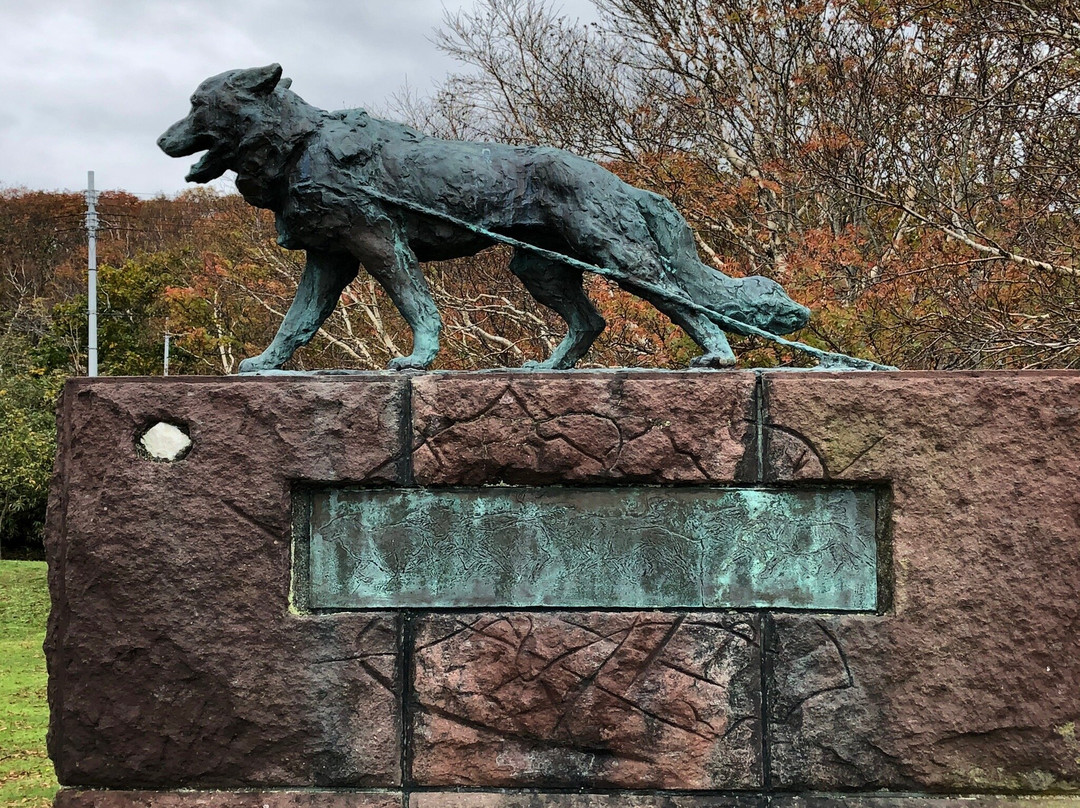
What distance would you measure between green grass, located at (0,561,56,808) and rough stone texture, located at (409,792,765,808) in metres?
2.27

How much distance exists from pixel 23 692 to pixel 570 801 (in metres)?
5.63

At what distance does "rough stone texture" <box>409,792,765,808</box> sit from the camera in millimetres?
3088

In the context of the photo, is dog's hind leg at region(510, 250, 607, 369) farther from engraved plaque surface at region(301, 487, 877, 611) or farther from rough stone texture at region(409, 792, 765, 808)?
rough stone texture at region(409, 792, 765, 808)

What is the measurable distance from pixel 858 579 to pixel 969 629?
0.35 m

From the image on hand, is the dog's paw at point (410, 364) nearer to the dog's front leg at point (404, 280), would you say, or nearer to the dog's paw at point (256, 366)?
the dog's front leg at point (404, 280)

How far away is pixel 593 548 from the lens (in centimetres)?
319

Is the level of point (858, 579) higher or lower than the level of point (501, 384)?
lower

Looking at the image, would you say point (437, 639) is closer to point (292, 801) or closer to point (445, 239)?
point (292, 801)

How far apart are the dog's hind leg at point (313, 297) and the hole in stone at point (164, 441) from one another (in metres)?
0.53

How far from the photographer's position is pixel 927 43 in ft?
26.4

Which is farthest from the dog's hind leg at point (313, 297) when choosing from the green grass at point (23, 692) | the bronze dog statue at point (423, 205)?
the green grass at point (23, 692)

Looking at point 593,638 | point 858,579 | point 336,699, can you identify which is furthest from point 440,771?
point 858,579

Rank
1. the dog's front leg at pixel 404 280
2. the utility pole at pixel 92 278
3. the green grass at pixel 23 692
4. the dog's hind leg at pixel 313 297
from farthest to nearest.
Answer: the utility pole at pixel 92 278
the green grass at pixel 23 692
the dog's hind leg at pixel 313 297
the dog's front leg at pixel 404 280

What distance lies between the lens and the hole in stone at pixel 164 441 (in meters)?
3.19
